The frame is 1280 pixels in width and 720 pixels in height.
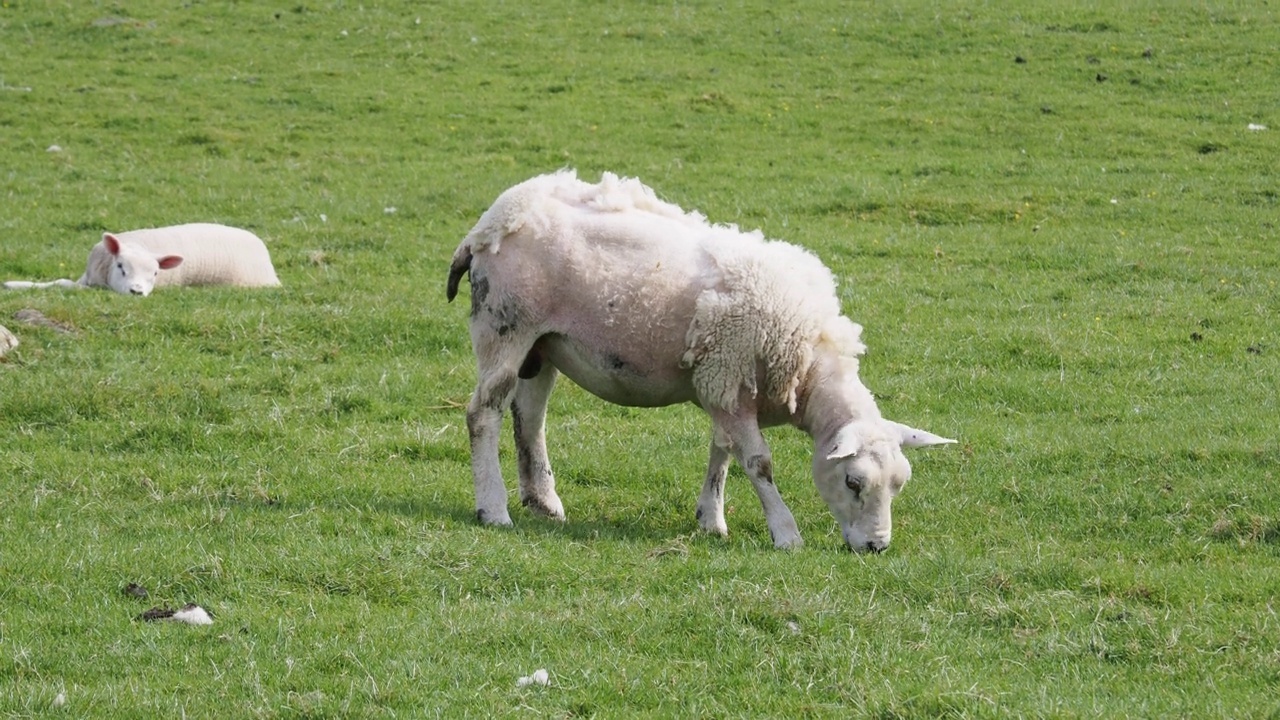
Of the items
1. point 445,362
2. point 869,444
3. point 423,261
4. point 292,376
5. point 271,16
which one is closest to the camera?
point 869,444

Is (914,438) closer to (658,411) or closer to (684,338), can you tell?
(684,338)

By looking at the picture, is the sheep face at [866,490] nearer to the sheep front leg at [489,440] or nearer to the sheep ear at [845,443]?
the sheep ear at [845,443]

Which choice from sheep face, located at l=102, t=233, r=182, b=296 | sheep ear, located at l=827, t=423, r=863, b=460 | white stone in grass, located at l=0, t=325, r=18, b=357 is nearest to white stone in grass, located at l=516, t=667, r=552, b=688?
sheep ear, located at l=827, t=423, r=863, b=460

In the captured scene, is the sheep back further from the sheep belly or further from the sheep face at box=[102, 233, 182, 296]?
the sheep belly

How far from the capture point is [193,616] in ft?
22.9

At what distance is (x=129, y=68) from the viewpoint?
96.3ft

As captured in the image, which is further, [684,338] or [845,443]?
[684,338]

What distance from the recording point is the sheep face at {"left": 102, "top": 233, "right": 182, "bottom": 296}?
1628 centimetres

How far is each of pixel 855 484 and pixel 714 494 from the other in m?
0.95

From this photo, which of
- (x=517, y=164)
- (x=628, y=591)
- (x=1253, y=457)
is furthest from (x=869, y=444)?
(x=517, y=164)

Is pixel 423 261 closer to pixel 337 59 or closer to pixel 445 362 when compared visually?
→ pixel 445 362

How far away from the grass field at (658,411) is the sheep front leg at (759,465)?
271 mm

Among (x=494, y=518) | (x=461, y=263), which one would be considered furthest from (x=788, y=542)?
(x=461, y=263)

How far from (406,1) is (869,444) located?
27579mm
